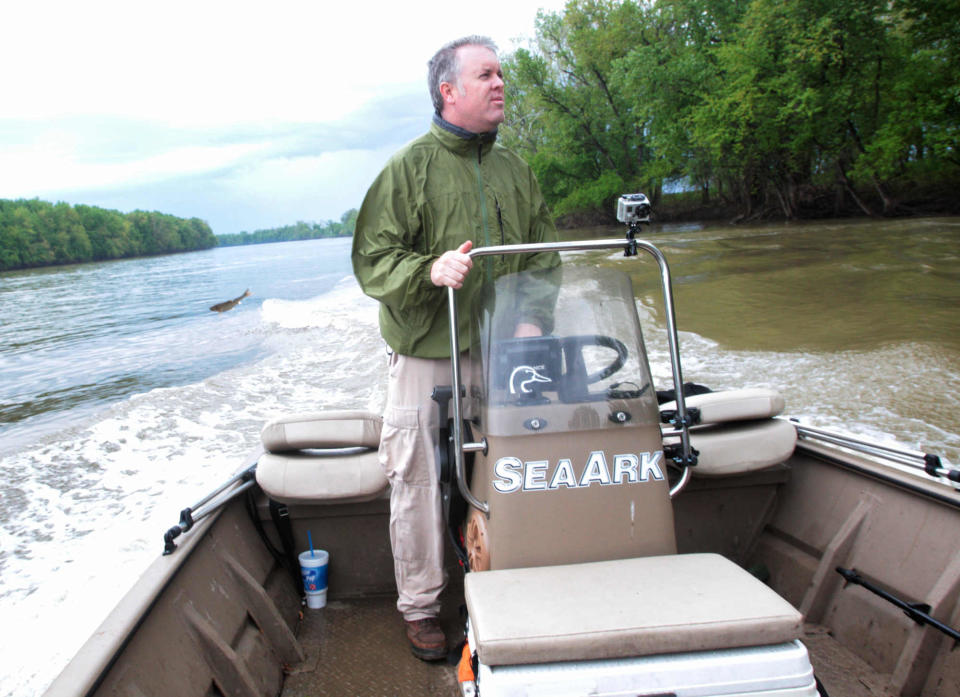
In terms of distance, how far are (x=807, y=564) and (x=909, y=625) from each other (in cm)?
53

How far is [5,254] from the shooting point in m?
76.4

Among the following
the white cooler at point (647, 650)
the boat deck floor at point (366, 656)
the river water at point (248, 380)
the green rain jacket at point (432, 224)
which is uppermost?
the green rain jacket at point (432, 224)

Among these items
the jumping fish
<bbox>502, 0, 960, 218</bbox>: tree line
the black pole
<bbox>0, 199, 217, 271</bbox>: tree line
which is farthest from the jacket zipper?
<bbox>0, 199, 217, 271</bbox>: tree line

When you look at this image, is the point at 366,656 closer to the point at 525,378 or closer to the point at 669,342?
the point at 525,378

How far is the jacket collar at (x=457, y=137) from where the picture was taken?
2.45 m

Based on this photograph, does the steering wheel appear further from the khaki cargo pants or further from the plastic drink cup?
the plastic drink cup

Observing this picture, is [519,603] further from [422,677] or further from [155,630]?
[422,677]

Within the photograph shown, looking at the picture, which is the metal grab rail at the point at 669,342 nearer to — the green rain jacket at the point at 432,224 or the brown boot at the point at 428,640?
the green rain jacket at the point at 432,224

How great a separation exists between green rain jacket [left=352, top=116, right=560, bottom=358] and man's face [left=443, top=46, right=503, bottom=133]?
0.24 feet

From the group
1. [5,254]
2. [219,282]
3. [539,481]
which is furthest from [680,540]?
[5,254]

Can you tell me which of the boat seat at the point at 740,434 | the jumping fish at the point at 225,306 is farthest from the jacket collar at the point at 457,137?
the jumping fish at the point at 225,306

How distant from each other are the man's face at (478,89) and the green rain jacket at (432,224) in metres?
0.07

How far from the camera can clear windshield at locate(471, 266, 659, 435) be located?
194cm

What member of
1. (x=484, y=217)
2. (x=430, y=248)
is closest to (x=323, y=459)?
(x=430, y=248)
